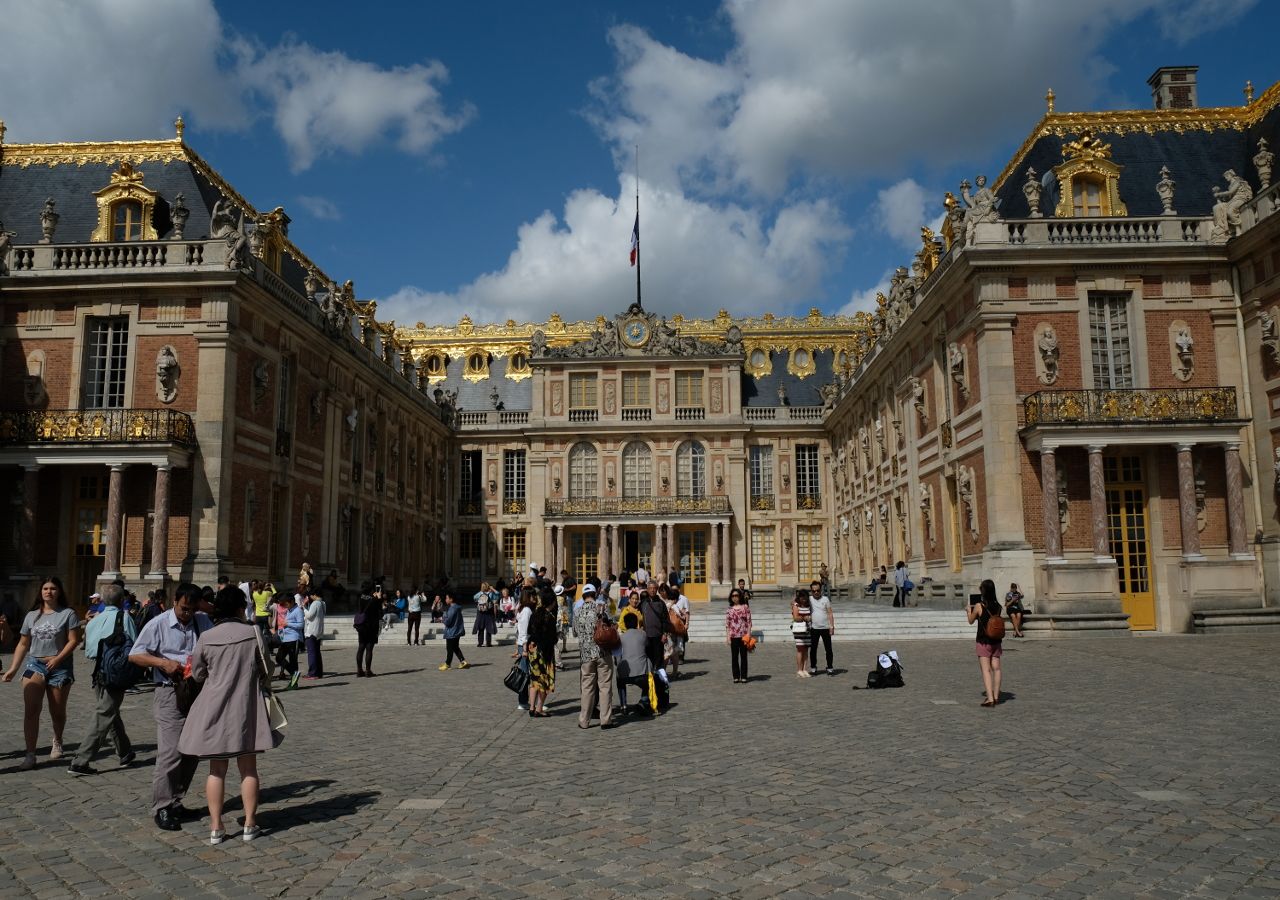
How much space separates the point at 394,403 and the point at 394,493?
3505 millimetres

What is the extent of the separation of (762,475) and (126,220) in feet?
99.7

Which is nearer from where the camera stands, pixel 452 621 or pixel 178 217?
pixel 452 621

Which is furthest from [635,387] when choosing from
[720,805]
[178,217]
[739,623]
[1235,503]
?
[720,805]

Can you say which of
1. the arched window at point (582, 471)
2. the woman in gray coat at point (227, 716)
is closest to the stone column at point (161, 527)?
the woman in gray coat at point (227, 716)

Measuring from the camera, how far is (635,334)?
159 feet

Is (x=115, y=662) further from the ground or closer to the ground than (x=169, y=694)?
further from the ground

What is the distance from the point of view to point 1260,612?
22.1m

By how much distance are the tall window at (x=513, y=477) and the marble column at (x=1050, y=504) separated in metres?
29.8

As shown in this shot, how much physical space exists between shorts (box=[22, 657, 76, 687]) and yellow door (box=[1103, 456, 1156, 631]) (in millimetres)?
21904

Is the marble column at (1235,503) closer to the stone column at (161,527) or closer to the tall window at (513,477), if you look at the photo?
the stone column at (161,527)

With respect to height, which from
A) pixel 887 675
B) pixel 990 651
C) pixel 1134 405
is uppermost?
pixel 1134 405

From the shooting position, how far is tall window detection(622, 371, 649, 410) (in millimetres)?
48281

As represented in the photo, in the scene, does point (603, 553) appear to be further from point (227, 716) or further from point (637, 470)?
point (227, 716)

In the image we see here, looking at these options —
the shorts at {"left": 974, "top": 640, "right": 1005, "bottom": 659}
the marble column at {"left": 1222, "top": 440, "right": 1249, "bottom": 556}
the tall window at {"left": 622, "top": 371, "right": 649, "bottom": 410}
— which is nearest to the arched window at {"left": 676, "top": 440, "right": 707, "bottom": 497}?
the tall window at {"left": 622, "top": 371, "right": 649, "bottom": 410}
